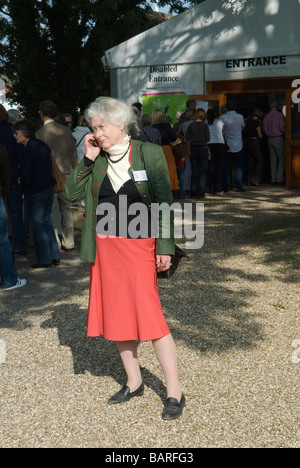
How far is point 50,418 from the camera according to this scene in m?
4.22

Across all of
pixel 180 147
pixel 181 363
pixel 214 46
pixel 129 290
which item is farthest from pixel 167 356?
pixel 214 46

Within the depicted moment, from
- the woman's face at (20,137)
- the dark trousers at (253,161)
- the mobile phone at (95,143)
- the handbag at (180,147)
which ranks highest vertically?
the mobile phone at (95,143)

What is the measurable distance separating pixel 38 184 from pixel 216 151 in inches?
277

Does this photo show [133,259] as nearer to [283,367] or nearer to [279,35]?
[283,367]

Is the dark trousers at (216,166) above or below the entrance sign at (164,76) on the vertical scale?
below

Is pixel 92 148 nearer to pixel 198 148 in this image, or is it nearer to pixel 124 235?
pixel 124 235

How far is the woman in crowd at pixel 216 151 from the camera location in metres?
14.1

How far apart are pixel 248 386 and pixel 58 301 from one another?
2795 mm

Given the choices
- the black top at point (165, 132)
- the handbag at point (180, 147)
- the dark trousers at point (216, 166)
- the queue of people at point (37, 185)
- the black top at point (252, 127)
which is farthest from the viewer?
the black top at point (252, 127)

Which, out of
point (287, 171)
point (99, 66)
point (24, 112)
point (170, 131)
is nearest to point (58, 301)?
point (170, 131)

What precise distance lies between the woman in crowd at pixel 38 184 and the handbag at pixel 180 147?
4.67m

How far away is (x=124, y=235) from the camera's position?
4.08 meters

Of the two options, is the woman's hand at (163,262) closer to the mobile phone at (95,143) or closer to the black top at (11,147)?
the mobile phone at (95,143)

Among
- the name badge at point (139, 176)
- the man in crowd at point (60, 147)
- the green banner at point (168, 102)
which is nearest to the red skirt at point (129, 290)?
the name badge at point (139, 176)
